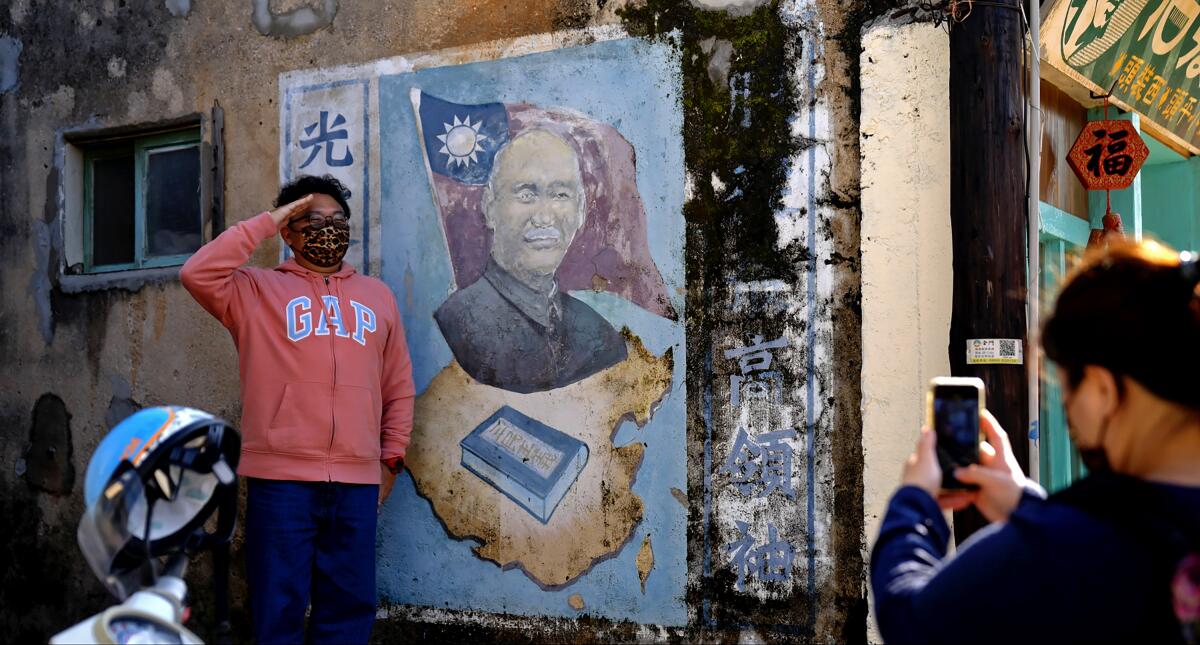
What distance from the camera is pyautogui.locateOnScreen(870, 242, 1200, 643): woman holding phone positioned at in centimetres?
149

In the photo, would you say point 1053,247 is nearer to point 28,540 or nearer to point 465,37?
→ point 465,37

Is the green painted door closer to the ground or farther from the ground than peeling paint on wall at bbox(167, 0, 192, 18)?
closer to the ground

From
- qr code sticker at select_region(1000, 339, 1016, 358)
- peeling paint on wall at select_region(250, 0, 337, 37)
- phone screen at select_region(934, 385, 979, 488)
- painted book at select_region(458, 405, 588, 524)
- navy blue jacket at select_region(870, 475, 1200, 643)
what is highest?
peeling paint on wall at select_region(250, 0, 337, 37)

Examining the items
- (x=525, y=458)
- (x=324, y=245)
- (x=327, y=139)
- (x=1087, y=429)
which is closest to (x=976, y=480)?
(x=1087, y=429)

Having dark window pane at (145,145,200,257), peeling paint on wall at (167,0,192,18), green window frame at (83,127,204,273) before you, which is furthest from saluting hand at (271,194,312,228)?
peeling paint on wall at (167,0,192,18)

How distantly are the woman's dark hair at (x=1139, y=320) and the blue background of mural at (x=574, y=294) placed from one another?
2.99 m

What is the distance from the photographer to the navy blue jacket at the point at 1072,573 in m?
1.49

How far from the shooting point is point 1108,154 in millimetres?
5047

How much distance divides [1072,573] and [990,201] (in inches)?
107

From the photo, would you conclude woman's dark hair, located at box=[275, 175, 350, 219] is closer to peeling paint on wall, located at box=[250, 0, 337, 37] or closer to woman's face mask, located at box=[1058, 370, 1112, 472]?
peeling paint on wall, located at box=[250, 0, 337, 37]

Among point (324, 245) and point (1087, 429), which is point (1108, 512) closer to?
point (1087, 429)

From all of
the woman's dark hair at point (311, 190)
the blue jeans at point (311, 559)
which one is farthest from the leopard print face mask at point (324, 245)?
the blue jeans at point (311, 559)

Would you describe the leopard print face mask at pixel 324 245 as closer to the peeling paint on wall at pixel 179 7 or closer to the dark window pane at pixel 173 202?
the dark window pane at pixel 173 202

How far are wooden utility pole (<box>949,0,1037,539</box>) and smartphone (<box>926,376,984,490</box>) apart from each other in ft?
6.56
